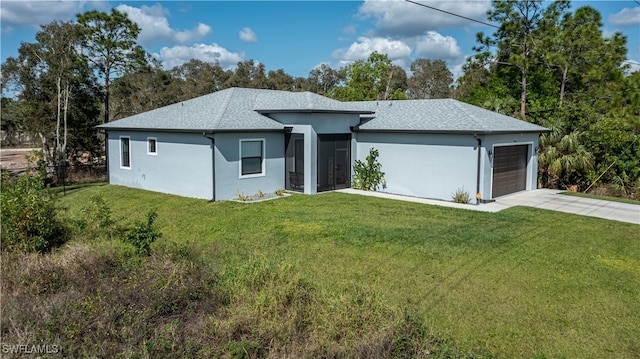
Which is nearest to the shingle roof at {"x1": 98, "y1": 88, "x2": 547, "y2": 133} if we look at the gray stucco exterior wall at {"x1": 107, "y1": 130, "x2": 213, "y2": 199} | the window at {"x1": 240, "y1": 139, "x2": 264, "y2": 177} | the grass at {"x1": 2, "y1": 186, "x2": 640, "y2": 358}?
the gray stucco exterior wall at {"x1": 107, "y1": 130, "x2": 213, "y2": 199}

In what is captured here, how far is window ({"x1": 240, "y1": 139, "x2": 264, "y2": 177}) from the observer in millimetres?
16156

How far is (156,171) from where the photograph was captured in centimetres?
1791

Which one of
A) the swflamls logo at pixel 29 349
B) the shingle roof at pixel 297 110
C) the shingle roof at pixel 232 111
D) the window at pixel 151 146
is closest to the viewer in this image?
the swflamls logo at pixel 29 349

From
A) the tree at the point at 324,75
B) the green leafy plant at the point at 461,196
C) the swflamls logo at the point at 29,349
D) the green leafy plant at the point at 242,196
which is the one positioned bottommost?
the swflamls logo at the point at 29,349

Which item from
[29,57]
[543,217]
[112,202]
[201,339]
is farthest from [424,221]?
[29,57]

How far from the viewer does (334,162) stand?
17234mm

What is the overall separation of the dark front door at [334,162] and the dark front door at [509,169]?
552 cm

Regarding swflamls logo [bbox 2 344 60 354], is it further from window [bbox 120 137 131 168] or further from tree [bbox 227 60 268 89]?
tree [bbox 227 60 268 89]

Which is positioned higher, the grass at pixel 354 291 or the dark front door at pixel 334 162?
the dark front door at pixel 334 162

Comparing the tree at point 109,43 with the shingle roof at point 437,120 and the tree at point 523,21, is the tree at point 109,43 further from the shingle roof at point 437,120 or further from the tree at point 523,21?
the tree at point 523,21

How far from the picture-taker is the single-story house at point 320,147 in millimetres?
15281

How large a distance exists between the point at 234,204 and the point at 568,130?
15.2 metres

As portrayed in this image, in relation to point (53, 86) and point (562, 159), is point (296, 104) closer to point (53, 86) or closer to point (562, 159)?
point (562, 159)

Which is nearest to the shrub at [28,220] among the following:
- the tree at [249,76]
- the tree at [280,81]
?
the tree at [249,76]
